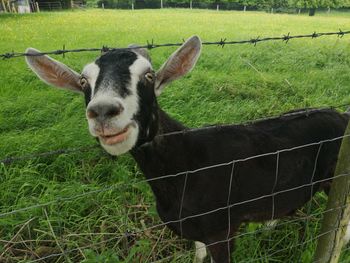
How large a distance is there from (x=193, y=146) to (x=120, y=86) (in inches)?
33.2

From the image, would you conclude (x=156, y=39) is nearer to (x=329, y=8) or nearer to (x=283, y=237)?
(x=283, y=237)

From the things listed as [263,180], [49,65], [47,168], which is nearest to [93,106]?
[49,65]

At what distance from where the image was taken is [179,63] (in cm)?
207

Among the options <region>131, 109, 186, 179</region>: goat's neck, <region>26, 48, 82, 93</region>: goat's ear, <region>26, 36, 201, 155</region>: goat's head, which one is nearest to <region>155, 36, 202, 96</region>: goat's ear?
<region>26, 36, 201, 155</region>: goat's head

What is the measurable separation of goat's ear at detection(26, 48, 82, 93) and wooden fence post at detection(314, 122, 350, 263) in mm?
1639

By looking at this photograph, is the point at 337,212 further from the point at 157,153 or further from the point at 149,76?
the point at 149,76

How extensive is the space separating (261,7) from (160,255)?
5311cm

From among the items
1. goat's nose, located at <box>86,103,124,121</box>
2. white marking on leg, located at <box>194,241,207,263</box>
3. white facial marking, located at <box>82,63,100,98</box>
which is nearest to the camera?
goat's nose, located at <box>86,103,124,121</box>

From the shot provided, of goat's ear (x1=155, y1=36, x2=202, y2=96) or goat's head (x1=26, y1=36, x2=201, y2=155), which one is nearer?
goat's head (x1=26, y1=36, x2=201, y2=155)

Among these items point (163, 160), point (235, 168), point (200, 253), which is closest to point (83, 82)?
point (163, 160)

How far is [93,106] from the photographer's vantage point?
62.1 inches

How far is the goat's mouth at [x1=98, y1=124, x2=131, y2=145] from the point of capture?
67.2 inches

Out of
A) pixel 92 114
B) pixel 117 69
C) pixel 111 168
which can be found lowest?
pixel 111 168

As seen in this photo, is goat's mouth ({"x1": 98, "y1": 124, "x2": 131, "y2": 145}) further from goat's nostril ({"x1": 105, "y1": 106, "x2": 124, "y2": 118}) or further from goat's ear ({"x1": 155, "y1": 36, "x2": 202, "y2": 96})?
goat's ear ({"x1": 155, "y1": 36, "x2": 202, "y2": 96})
